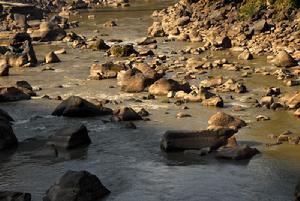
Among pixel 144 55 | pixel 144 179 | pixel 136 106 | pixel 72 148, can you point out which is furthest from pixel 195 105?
pixel 144 55

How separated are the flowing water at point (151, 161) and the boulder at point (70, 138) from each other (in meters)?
0.51

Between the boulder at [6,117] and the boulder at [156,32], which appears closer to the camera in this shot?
the boulder at [6,117]

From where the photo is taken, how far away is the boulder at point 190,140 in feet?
96.2

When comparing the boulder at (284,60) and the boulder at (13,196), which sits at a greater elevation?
the boulder at (284,60)

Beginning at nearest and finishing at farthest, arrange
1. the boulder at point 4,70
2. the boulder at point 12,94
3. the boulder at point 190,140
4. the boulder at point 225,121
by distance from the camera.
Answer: the boulder at point 190,140 → the boulder at point 225,121 → the boulder at point 12,94 → the boulder at point 4,70

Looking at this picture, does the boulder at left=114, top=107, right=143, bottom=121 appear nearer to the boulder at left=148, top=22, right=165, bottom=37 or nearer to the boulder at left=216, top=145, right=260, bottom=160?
the boulder at left=216, top=145, right=260, bottom=160

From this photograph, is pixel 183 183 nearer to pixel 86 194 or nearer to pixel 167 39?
pixel 86 194

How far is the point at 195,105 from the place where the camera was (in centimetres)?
3828

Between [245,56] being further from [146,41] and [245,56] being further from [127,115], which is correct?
[127,115]

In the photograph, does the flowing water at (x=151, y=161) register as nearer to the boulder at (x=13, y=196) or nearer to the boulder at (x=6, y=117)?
the boulder at (x=6, y=117)

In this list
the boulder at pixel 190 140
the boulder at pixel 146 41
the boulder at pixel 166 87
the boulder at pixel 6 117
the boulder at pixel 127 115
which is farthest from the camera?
the boulder at pixel 146 41

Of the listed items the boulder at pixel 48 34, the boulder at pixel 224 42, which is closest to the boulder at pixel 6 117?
the boulder at pixel 224 42

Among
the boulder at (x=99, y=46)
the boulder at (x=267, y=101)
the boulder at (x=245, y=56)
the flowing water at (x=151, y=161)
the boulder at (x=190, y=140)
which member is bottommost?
the flowing water at (x=151, y=161)

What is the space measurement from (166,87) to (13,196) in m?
20.0
